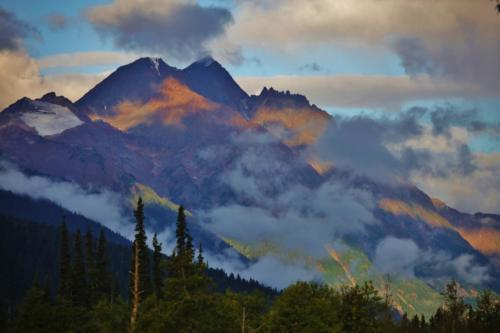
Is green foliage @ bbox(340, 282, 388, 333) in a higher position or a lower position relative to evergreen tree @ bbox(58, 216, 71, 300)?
lower

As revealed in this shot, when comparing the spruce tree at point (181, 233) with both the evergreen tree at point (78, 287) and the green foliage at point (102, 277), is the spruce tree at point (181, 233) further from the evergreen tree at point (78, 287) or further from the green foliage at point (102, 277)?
the evergreen tree at point (78, 287)

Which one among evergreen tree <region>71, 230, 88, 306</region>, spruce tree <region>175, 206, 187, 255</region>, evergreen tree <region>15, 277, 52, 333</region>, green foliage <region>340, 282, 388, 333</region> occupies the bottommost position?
evergreen tree <region>15, 277, 52, 333</region>

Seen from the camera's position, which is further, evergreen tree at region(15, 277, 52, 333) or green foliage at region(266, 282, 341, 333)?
evergreen tree at region(15, 277, 52, 333)

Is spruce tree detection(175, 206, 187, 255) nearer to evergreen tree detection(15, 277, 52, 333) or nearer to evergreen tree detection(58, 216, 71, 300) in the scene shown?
evergreen tree detection(58, 216, 71, 300)

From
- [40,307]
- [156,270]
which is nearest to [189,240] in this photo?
[156,270]

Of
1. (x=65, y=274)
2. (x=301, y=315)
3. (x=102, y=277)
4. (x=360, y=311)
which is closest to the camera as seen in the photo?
(x=301, y=315)

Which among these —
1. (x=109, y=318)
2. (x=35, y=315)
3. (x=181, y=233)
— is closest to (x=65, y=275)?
(x=181, y=233)

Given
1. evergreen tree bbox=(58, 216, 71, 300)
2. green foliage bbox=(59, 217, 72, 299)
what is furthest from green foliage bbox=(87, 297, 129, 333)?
green foliage bbox=(59, 217, 72, 299)

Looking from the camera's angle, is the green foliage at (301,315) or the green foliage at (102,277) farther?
the green foliage at (102,277)

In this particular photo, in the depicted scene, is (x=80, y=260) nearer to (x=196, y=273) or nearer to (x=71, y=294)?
(x=71, y=294)

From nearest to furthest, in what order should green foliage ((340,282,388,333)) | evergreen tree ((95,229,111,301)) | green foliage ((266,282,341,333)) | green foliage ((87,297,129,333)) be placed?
green foliage ((266,282,341,333))
green foliage ((340,282,388,333))
green foliage ((87,297,129,333))
evergreen tree ((95,229,111,301))

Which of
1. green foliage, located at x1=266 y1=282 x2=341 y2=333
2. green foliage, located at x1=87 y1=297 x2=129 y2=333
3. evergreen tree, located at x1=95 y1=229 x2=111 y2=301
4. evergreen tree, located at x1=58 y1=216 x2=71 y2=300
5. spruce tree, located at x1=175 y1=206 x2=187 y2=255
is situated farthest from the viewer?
evergreen tree, located at x1=95 y1=229 x2=111 y2=301

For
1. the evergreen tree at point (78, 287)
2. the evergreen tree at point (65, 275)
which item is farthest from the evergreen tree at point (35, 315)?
the evergreen tree at point (78, 287)

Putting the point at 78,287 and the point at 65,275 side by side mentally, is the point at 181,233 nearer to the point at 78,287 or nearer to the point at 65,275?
the point at 78,287
